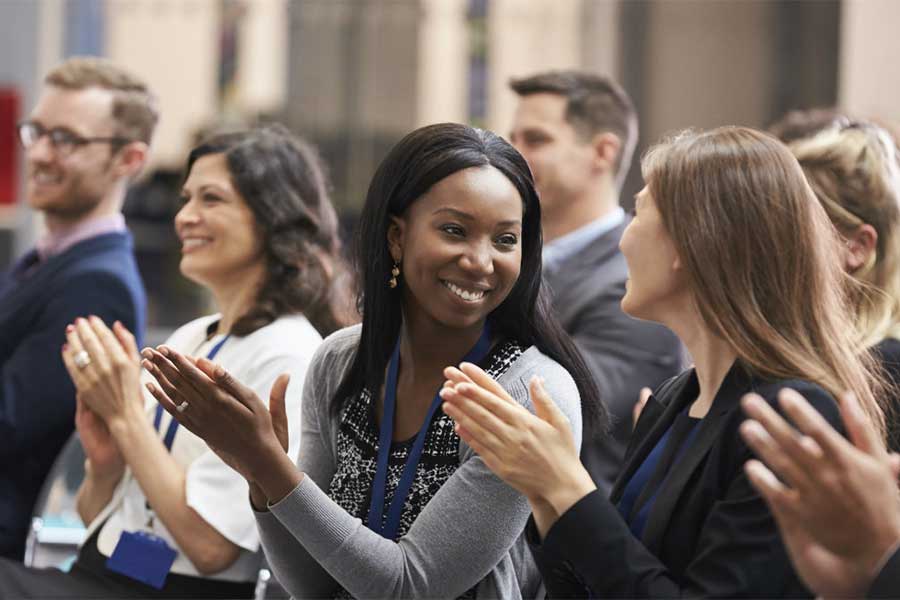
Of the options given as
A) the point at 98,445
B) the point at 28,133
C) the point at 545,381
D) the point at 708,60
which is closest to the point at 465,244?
the point at 545,381

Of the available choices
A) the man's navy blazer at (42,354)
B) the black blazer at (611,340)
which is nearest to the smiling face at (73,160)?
the man's navy blazer at (42,354)

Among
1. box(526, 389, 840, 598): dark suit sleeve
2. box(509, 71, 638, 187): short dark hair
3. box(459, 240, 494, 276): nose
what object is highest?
box(509, 71, 638, 187): short dark hair

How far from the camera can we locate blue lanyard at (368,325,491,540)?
2.05m

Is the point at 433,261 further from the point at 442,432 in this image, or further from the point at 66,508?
the point at 66,508

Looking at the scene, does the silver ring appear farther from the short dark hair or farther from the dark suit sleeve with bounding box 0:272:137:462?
the short dark hair

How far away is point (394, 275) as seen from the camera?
2.17 metres

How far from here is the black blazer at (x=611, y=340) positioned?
331 cm

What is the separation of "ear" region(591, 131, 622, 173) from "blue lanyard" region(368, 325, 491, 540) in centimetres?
191

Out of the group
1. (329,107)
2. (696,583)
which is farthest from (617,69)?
(696,583)

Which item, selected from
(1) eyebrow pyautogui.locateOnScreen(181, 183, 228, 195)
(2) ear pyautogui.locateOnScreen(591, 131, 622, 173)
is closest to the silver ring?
(1) eyebrow pyautogui.locateOnScreen(181, 183, 228, 195)

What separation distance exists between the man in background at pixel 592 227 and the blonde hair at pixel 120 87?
1.15m

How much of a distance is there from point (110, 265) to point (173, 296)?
13.4 feet

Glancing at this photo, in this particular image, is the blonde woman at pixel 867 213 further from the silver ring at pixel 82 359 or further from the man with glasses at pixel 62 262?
the man with glasses at pixel 62 262

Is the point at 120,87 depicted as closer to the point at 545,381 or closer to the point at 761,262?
the point at 545,381
